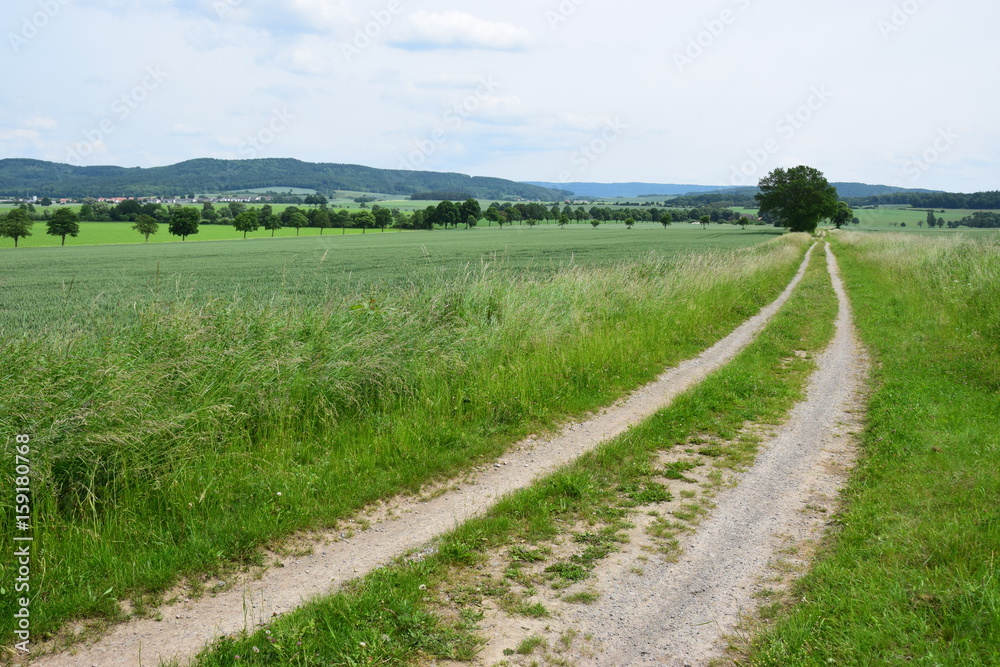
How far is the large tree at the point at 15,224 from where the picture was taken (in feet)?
249

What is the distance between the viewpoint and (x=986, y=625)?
333 centimetres

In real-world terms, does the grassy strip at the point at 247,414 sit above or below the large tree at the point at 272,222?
below

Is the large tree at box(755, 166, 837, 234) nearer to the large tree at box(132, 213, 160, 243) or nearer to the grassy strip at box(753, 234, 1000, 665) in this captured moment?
the grassy strip at box(753, 234, 1000, 665)

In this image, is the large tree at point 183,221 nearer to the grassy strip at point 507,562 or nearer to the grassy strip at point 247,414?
the grassy strip at point 247,414

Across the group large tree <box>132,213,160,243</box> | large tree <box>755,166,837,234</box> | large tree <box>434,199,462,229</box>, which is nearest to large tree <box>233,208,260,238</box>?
large tree <box>132,213,160,243</box>

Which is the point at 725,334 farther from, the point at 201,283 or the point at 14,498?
the point at 201,283

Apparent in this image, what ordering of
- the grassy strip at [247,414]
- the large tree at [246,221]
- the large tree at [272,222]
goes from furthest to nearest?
the large tree at [272,222] → the large tree at [246,221] → the grassy strip at [247,414]

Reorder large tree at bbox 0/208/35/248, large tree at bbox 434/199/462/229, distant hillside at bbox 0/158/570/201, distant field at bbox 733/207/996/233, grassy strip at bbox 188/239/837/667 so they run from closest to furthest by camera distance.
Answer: grassy strip at bbox 188/239/837/667 → large tree at bbox 0/208/35/248 → distant field at bbox 733/207/996/233 → large tree at bbox 434/199/462/229 → distant hillside at bbox 0/158/570/201

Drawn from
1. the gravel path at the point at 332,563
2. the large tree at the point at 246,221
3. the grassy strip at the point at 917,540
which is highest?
the large tree at the point at 246,221

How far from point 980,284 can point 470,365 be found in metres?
13.3

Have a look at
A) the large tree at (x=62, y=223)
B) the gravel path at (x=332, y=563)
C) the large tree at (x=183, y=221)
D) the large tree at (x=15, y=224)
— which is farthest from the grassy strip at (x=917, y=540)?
the large tree at (x=183, y=221)

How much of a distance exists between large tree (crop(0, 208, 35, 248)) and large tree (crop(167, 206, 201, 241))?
1904cm

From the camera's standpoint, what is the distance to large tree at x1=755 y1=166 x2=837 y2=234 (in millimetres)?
80812

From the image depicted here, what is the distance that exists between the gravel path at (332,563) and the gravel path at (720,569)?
1.65 m
